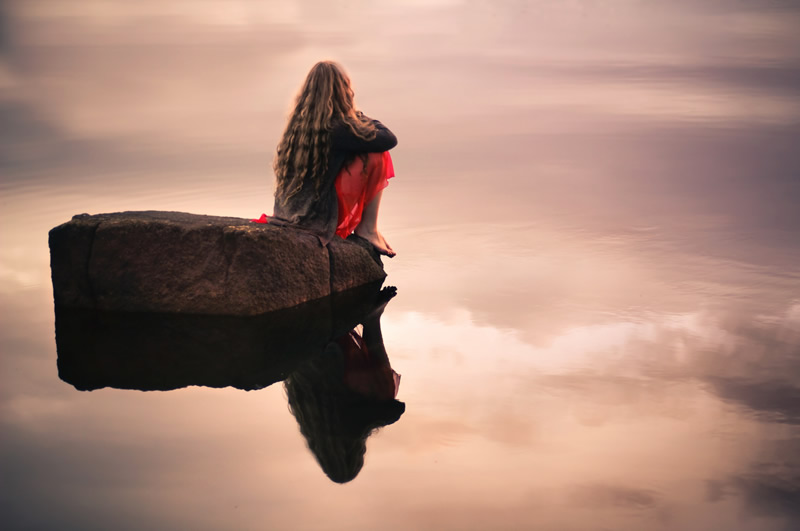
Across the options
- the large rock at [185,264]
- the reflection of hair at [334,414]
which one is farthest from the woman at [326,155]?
the reflection of hair at [334,414]

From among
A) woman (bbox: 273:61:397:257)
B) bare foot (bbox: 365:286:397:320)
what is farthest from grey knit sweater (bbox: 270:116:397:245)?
bare foot (bbox: 365:286:397:320)

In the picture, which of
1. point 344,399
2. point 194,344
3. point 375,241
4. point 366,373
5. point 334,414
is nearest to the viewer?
point 334,414

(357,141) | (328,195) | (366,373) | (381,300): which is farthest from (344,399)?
(357,141)

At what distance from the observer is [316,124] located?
196 inches

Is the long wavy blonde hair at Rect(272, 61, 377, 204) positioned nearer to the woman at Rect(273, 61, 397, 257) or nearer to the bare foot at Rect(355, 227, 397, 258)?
the woman at Rect(273, 61, 397, 257)

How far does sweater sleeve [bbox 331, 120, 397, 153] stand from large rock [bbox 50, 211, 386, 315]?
1.76 feet

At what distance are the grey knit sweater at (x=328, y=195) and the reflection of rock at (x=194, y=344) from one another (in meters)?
0.40

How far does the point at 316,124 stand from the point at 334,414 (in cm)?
201

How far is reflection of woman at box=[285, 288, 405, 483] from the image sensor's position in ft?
10.3

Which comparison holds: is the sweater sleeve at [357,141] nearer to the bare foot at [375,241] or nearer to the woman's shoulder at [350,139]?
the woman's shoulder at [350,139]

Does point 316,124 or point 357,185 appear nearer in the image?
point 316,124

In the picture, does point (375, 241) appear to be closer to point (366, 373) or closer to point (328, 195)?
point (328, 195)

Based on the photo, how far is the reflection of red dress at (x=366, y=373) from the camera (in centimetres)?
368

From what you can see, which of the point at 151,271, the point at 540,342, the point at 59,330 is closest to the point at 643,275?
the point at 540,342
